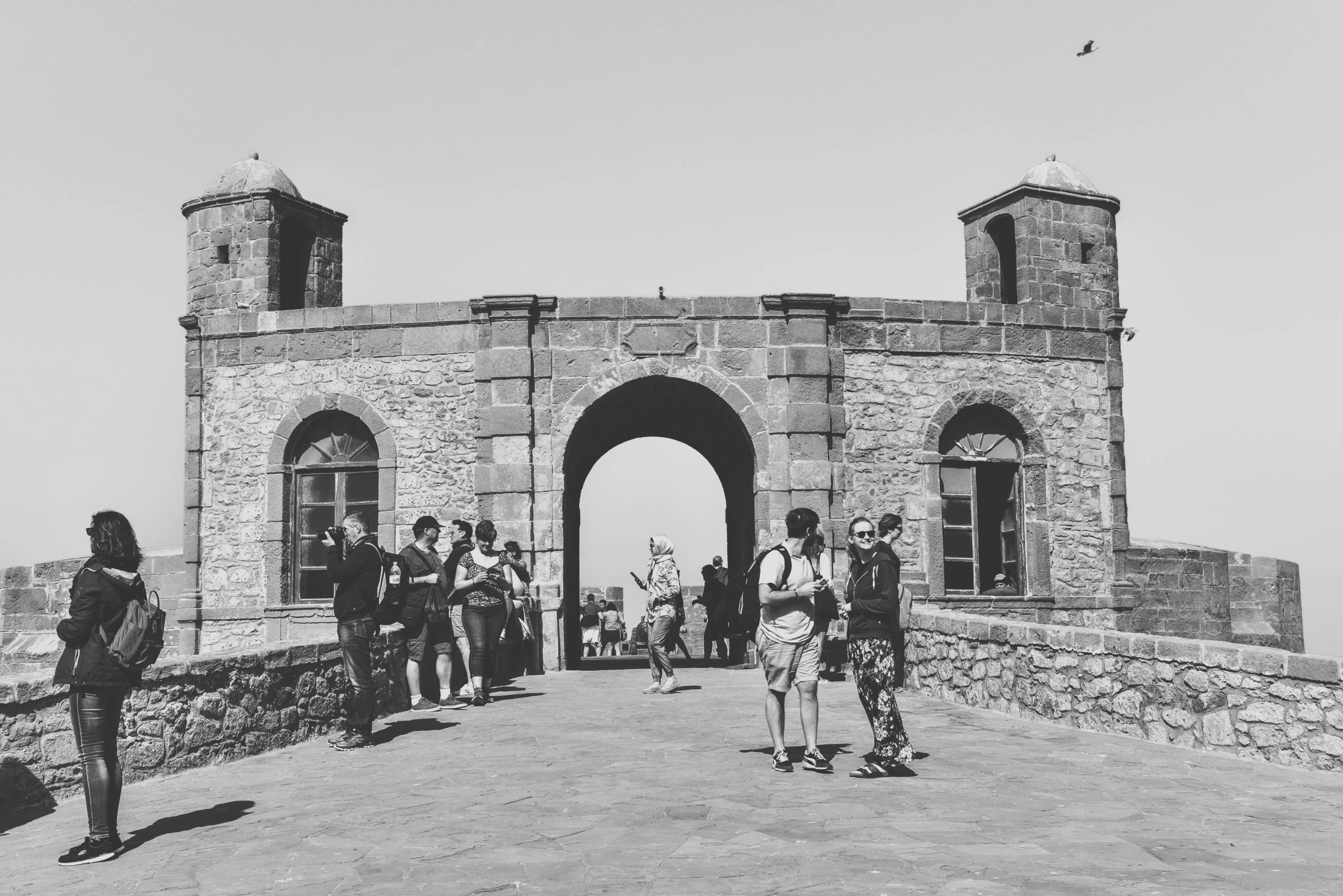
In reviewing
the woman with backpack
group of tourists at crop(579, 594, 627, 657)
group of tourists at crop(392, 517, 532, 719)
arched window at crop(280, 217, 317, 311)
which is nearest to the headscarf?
group of tourists at crop(392, 517, 532, 719)

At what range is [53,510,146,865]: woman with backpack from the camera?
5.79 meters

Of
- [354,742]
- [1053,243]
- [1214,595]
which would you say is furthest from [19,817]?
[1214,595]

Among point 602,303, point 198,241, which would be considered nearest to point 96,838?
point 602,303

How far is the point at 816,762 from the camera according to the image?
24.8 ft

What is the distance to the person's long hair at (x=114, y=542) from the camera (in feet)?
19.6

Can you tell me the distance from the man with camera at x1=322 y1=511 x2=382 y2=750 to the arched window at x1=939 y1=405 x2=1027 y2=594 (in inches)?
324

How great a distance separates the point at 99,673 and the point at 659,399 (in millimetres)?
10902

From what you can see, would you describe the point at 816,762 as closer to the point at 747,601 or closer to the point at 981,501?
the point at 747,601

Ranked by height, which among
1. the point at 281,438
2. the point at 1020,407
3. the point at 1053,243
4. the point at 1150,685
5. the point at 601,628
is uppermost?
the point at 1053,243

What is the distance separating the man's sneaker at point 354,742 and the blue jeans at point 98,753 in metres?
2.81

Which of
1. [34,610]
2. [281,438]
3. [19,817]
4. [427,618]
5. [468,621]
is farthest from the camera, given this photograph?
[34,610]

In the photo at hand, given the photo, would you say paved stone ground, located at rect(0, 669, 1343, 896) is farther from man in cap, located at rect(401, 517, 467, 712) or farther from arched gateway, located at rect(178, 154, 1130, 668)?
arched gateway, located at rect(178, 154, 1130, 668)

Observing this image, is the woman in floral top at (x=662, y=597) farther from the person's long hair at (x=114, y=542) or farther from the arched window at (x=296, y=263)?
the arched window at (x=296, y=263)

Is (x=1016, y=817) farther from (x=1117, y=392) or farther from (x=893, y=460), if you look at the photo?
(x=1117, y=392)
